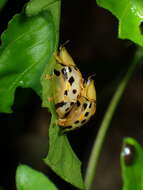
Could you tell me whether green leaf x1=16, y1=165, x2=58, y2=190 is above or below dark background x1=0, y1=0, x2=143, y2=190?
above

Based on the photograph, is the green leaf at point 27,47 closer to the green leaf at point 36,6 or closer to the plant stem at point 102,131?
the green leaf at point 36,6

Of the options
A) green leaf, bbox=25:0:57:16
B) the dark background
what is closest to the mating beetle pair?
green leaf, bbox=25:0:57:16

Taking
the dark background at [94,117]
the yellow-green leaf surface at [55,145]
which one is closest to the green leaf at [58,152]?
the yellow-green leaf surface at [55,145]

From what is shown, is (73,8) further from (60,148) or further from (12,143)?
(60,148)

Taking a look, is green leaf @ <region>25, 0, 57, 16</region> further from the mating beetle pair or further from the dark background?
the dark background

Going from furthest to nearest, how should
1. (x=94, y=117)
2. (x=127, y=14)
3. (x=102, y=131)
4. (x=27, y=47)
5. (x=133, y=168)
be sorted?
(x=94, y=117) → (x=102, y=131) → (x=133, y=168) → (x=27, y=47) → (x=127, y=14)

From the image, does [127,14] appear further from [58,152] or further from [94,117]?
[94,117]

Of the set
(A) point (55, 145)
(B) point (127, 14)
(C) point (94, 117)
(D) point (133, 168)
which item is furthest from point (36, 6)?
(C) point (94, 117)
